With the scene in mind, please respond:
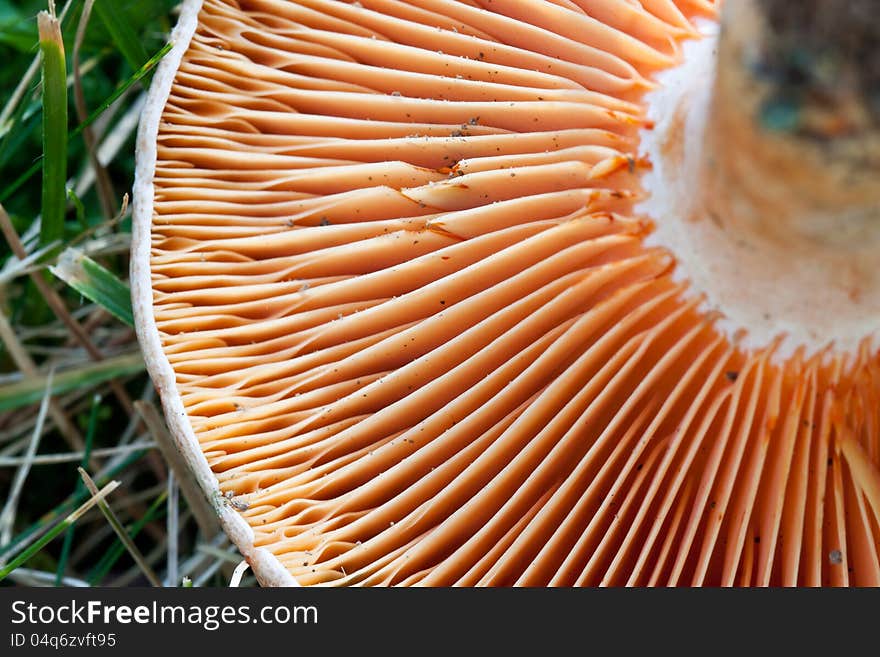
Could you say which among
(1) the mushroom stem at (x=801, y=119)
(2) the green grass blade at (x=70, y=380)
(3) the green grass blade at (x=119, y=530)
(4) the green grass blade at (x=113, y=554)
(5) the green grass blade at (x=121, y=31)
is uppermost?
(1) the mushroom stem at (x=801, y=119)

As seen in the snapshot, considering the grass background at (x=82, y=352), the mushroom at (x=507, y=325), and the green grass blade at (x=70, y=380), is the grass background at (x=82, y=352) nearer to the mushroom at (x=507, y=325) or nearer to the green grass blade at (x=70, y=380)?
the green grass blade at (x=70, y=380)

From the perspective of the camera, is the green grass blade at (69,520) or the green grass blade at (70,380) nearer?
the green grass blade at (69,520)

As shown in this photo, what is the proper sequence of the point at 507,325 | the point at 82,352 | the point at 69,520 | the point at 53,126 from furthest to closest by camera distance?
1. the point at 82,352
2. the point at 53,126
3. the point at 69,520
4. the point at 507,325

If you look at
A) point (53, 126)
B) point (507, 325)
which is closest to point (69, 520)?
point (53, 126)

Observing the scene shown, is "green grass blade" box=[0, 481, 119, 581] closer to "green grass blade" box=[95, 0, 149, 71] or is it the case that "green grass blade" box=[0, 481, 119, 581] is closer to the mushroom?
the mushroom

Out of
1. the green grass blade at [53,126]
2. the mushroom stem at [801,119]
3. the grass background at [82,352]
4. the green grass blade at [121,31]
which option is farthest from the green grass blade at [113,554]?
the mushroom stem at [801,119]

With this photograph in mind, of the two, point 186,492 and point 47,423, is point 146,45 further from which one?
point 186,492

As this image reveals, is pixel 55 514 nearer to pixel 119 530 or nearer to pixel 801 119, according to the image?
pixel 119 530
